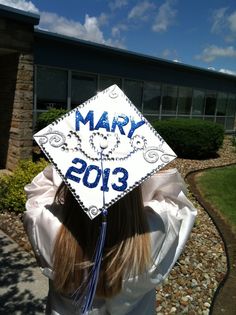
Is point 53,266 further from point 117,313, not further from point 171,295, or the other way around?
point 171,295

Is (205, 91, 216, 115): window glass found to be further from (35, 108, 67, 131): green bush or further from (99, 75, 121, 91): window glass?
(35, 108, 67, 131): green bush

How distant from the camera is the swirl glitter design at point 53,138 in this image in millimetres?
1531

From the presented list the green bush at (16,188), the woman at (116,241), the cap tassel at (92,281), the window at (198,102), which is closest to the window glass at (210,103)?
the window at (198,102)

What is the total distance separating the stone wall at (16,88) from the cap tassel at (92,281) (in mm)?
6645

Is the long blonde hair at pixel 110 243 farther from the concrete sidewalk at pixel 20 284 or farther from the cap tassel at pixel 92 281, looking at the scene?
the concrete sidewalk at pixel 20 284

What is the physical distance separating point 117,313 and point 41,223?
56 cm

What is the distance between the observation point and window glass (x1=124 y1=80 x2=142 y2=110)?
46.8 ft

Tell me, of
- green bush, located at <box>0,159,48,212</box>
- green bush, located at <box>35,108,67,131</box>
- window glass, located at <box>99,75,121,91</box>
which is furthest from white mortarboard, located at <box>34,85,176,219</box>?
window glass, located at <box>99,75,121,91</box>

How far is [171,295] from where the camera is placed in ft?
12.6

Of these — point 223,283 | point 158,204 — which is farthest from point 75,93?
point 158,204

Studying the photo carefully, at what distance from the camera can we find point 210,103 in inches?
Result: 772

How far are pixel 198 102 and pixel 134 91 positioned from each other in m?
5.41

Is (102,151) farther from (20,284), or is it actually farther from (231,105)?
(231,105)

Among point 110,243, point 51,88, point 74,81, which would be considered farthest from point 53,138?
point 74,81
